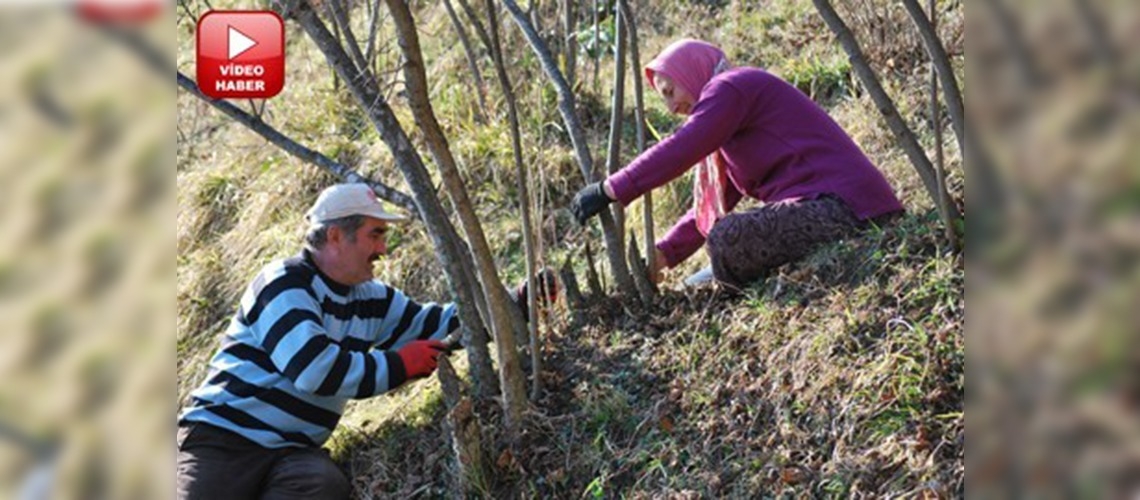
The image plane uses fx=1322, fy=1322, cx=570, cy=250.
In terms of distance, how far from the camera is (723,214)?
4.90 metres

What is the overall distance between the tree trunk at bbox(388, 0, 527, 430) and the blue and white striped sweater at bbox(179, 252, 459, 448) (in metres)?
0.38

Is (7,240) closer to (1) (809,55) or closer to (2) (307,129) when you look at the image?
(1) (809,55)

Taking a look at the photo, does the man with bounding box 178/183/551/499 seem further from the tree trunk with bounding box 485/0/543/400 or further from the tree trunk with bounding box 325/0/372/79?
the tree trunk with bounding box 325/0/372/79

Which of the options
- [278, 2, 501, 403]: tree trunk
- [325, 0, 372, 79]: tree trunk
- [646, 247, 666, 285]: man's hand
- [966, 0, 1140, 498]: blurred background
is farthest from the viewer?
[646, 247, 666, 285]: man's hand

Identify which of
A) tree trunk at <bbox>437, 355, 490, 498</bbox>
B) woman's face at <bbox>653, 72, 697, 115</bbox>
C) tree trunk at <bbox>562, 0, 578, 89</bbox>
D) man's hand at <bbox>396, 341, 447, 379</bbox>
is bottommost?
tree trunk at <bbox>437, 355, 490, 498</bbox>

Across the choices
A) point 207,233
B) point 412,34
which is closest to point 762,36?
point 207,233

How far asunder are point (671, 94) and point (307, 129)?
152 inches

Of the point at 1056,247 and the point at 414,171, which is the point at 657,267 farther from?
the point at 1056,247

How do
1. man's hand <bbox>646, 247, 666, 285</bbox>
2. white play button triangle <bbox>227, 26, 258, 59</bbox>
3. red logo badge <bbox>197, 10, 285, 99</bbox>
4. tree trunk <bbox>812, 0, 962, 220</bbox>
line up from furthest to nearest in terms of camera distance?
1. man's hand <bbox>646, 247, 666, 285</bbox>
2. tree trunk <bbox>812, 0, 962, 220</bbox>
3. white play button triangle <bbox>227, 26, 258, 59</bbox>
4. red logo badge <bbox>197, 10, 285, 99</bbox>

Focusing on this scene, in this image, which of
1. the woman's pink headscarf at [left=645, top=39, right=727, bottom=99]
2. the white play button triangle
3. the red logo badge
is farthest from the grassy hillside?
the white play button triangle

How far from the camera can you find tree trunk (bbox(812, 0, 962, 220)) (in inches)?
149

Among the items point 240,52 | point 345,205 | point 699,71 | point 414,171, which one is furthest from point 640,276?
point 240,52

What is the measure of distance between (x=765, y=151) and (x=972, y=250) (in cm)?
420

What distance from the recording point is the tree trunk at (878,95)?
12.4ft
